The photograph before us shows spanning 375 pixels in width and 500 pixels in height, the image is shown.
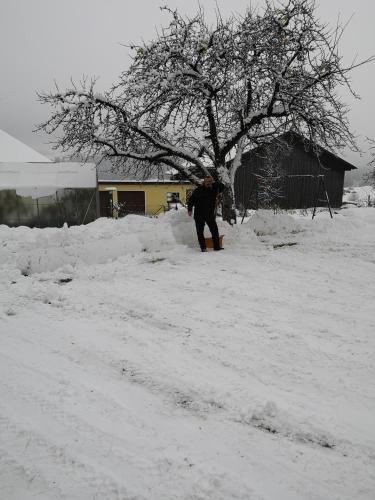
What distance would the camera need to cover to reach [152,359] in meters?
2.72

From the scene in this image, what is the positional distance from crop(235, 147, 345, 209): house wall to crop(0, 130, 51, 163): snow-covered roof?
14.4m

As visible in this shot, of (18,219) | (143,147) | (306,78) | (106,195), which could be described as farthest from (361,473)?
(106,195)

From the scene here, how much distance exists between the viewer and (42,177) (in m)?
13.8

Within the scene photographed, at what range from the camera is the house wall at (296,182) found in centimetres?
2308

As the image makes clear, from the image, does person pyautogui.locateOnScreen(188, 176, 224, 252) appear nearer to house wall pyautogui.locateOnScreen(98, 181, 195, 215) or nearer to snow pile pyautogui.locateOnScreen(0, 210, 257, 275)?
snow pile pyautogui.locateOnScreen(0, 210, 257, 275)

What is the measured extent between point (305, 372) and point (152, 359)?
1.31 metres

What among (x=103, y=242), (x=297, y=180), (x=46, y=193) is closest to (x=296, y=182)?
(x=297, y=180)

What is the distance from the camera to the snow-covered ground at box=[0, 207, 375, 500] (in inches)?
64.0

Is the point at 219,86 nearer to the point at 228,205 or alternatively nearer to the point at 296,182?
the point at 228,205

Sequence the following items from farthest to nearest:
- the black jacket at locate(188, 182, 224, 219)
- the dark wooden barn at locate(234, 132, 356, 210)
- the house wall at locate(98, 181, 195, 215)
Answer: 1. the house wall at locate(98, 181, 195, 215)
2. the dark wooden barn at locate(234, 132, 356, 210)
3. the black jacket at locate(188, 182, 224, 219)

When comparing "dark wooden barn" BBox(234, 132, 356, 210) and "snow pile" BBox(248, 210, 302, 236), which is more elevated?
"dark wooden barn" BBox(234, 132, 356, 210)

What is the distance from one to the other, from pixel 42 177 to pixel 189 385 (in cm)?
1385

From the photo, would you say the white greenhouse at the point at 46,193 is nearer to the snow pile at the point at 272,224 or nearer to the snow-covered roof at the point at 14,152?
the snow-covered roof at the point at 14,152

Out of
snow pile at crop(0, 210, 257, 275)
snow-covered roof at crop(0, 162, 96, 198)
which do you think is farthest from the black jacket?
snow-covered roof at crop(0, 162, 96, 198)
